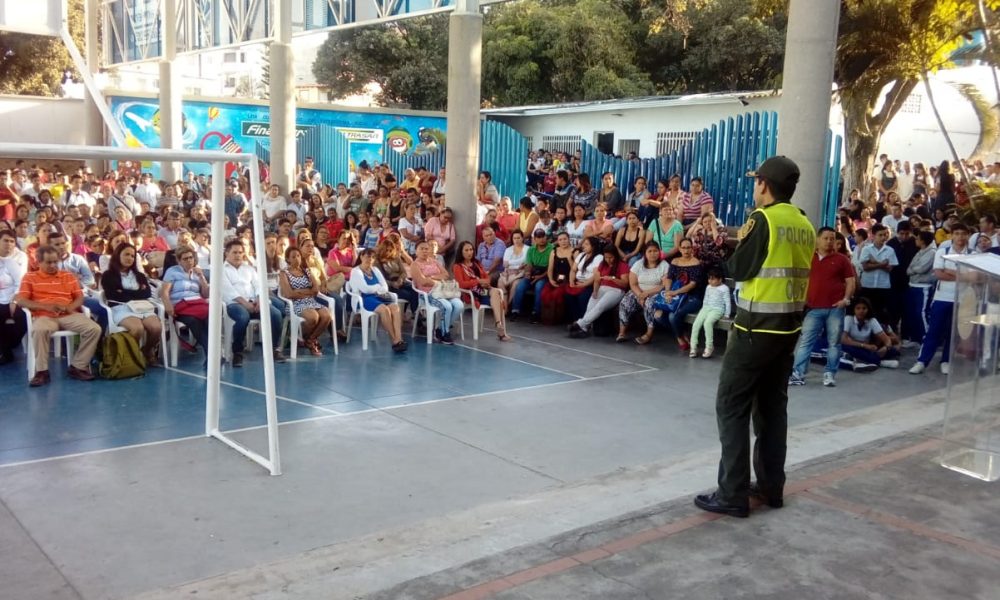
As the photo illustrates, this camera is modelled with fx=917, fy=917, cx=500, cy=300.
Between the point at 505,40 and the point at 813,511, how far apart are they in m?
30.2

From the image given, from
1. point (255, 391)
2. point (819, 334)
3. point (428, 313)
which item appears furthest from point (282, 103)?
point (819, 334)

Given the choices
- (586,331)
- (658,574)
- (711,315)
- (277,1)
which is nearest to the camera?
(658,574)

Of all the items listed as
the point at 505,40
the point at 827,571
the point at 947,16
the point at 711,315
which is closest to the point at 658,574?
the point at 827,571

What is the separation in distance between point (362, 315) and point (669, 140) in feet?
48.2

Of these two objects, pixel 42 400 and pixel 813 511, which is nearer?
pixel 813 511

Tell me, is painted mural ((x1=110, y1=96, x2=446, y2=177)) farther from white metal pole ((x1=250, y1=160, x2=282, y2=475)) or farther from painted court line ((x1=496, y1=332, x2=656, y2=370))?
white metal pole ((x1=250, y1=160, x2=282, y2=475))

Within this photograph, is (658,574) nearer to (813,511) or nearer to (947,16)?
(813,511)

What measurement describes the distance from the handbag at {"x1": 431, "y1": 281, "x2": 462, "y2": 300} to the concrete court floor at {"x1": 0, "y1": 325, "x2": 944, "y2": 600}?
2709 millimetres

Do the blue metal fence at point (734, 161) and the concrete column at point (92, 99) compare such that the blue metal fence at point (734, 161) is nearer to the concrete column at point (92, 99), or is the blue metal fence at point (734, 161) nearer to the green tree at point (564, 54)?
the concrete column at point (92, 99)

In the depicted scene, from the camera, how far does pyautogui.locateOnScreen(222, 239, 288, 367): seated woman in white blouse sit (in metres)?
9.29

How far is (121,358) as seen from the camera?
8.48 metres

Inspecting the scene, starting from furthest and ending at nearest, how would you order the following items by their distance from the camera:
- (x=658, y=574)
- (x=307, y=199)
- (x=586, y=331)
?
(x=307, y=199), (x=586, y=331), (x=658, y=574)

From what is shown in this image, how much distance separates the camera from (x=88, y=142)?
2553 cm

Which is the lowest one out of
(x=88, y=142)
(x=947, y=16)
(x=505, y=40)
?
(x=88, y=142)
